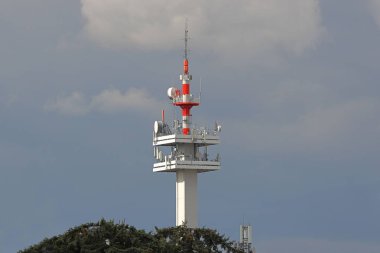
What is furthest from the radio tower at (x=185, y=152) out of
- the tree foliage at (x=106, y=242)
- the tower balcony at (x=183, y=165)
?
the tree foliage at (x=106, y=242)

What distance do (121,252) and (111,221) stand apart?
3.41 m

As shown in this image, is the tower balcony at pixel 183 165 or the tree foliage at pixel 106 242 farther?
the tower balcony at pixel 183 165

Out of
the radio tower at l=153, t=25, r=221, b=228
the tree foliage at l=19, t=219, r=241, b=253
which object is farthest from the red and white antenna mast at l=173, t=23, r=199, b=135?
the tree foliage at l=19, t=219, r=241, b=253

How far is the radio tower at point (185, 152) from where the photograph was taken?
154625 mm

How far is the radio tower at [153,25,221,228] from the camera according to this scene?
154625 mm

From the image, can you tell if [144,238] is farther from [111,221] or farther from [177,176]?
[177,176]

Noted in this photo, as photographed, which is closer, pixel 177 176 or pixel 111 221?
pixel 111 221

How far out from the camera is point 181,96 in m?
157

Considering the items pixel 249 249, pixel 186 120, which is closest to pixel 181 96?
pixel 186 120

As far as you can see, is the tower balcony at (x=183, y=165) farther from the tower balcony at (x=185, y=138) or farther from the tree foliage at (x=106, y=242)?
the tree foliage at (x=106, y=242)

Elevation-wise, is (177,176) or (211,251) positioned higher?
(177,176)

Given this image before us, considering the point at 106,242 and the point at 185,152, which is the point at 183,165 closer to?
the point at 185,152

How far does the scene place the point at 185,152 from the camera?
156875mm

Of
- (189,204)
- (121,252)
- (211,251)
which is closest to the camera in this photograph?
(121,252)
